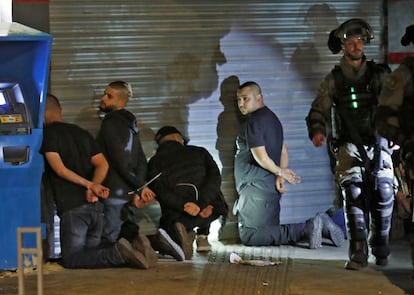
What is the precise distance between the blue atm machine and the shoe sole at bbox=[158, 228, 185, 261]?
3.98 feet

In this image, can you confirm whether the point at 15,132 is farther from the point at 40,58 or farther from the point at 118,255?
the point at 118,255

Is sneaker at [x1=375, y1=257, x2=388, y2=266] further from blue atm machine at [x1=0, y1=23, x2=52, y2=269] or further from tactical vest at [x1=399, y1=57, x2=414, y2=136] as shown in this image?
blue atm machine at [x1=0, y1=23, x2=52, y2=269]

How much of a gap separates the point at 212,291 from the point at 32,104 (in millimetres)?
2223

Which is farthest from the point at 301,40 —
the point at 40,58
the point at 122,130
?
the point at 40,58

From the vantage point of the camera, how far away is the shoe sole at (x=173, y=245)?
10.2 meters

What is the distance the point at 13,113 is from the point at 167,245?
1933 mm

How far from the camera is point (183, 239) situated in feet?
33.9

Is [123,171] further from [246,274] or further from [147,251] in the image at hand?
[246,274]

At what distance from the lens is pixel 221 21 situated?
36.6ft

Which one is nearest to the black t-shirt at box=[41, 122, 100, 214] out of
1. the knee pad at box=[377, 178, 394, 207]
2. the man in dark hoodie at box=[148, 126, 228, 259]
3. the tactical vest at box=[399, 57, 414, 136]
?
the man in dark hoodie at box=[148, 126, 228, 259]

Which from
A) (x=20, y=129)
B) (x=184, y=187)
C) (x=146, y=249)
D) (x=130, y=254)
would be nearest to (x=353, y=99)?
(x=184, y=187)

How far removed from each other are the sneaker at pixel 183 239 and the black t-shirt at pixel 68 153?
92cm

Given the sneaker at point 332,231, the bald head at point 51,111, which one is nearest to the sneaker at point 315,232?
the sneaker at point 332,231

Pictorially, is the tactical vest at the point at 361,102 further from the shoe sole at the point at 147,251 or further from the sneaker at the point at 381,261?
the shoe sole at the point at 147,251
